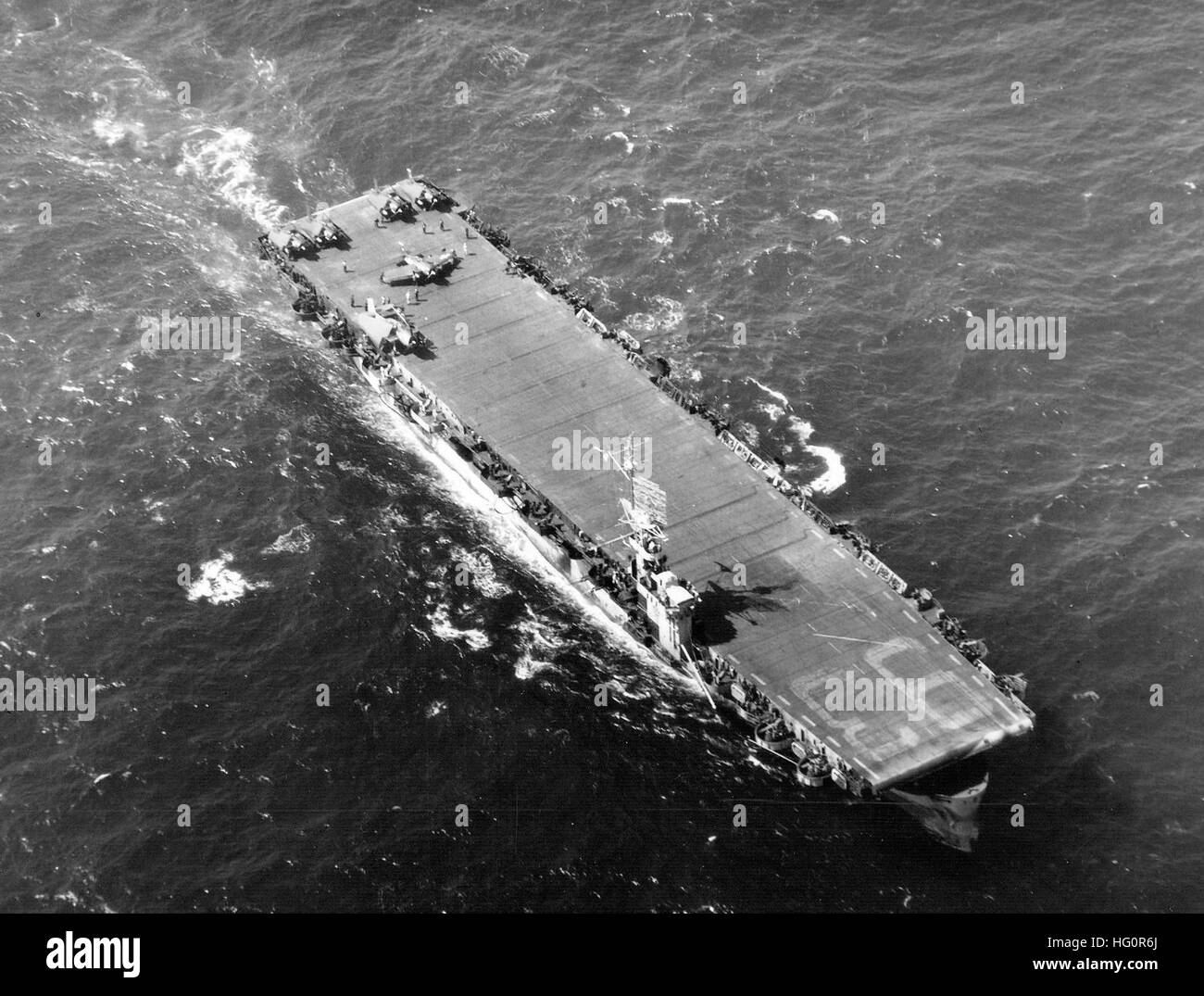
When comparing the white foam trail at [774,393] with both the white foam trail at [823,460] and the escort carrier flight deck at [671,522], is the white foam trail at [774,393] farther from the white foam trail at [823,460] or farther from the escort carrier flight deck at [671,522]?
the escort carrier flight deck at [671,522]

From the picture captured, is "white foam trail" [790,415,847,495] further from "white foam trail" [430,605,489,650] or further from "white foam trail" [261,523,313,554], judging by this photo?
"white foam trail" [261,523,313,554]

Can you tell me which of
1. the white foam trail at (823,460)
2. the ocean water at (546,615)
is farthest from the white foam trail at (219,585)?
the white foam trail at (823,460)

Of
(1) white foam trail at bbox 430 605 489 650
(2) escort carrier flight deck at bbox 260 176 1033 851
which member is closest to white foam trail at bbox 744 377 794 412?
(2) escort carrier flight deck at bbox 260 176 1033 851

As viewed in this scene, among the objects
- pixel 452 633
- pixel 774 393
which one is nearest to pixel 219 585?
pixel 452 633

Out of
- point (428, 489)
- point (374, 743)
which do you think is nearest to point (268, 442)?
point (428, 489)

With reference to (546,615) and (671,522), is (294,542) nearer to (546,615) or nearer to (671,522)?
(546,615)

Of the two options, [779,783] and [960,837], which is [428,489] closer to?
[779,783]
